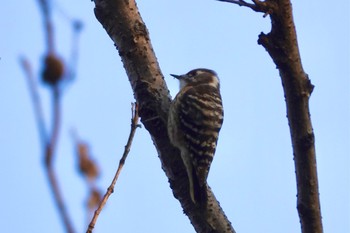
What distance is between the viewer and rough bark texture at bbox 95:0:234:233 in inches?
204

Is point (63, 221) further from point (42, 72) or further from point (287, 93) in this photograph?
point (287, 93)

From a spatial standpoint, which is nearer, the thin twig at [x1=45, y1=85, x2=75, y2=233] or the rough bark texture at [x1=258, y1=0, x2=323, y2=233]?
the thin twig at [x1=45, y1=85, x2=75, y2=233]

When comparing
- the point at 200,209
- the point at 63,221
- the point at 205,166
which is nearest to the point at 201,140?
the point at 205,166

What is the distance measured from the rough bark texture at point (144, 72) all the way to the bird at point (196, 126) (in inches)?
4.1

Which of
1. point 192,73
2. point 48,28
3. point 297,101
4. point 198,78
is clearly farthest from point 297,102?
point 192,73

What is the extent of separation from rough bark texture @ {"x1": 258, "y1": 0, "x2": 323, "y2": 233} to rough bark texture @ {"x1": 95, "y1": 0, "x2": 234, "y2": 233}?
1.74m

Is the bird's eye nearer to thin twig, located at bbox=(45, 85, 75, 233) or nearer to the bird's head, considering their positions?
the bird's head

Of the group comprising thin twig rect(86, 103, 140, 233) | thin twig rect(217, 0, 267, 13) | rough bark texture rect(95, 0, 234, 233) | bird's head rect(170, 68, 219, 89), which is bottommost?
thin twig rect(86, 103, 140, 233)

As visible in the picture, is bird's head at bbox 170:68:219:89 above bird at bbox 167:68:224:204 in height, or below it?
above

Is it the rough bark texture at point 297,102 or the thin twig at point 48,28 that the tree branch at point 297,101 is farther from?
the thin twig at point 48,28

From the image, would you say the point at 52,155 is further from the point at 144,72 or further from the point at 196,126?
the point at 196,126

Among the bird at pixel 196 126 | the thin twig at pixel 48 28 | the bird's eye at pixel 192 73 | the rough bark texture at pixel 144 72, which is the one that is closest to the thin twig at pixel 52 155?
the thin twig at pixel 48 28

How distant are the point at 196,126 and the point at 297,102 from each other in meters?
3.68

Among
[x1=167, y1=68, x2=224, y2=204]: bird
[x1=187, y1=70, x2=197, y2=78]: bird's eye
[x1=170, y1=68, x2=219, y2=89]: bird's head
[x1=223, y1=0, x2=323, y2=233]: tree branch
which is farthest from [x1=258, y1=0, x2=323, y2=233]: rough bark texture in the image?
[x1=187, y1=70, x2=197, y2=78]: bird's eye
